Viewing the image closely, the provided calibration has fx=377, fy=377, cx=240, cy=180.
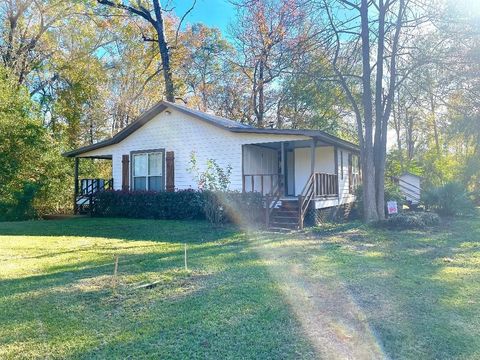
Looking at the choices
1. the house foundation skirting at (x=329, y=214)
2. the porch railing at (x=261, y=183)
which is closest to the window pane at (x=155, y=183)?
the porch railing at (x=261, y=183)

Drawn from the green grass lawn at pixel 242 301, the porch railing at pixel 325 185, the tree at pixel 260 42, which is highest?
the tree at pixel 260 42

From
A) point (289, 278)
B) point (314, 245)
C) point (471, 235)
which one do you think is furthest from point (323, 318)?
point (471, 235)

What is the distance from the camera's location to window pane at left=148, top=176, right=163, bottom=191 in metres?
14.4

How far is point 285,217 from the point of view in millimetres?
11156

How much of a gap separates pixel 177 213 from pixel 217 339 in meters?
9.81

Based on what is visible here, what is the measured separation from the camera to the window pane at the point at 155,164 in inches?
570

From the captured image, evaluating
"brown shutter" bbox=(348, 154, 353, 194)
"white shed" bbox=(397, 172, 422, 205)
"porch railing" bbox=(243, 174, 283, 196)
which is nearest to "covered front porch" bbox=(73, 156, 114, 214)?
"porch railing" bbox=(243, 174, 283, 196)

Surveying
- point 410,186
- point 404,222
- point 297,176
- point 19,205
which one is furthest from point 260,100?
point 404,222

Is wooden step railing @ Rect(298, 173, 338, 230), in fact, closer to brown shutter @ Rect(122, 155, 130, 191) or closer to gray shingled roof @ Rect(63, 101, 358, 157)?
gray shingled roof @ Rect(63, 101, 358, 157)

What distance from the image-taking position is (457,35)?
36.4 feet

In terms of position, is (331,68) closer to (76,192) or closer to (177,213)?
(177,213)

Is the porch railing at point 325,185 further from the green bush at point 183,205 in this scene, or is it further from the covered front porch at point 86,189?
the covered front porch at point 86,189

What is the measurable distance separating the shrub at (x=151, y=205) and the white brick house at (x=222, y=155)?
81cm

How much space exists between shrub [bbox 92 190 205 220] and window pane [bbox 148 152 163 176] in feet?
3.85
